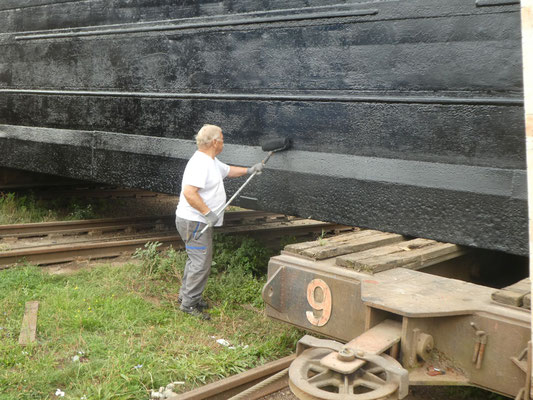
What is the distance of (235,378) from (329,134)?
2.01 metres

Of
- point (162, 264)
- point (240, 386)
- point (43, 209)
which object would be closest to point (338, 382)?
point (240, 386)

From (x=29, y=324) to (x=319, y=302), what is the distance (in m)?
2.14

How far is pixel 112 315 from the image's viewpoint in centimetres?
480

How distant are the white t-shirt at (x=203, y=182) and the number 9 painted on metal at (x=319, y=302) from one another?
1.43 metres

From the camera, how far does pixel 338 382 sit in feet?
8.93

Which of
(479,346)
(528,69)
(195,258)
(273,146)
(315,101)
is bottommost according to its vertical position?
(195,258)

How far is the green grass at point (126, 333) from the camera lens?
12.3 feet

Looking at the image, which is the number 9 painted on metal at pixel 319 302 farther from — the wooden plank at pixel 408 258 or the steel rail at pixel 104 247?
the steel rail at pixel 104 247

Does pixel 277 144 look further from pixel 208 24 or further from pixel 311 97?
pixel 208 24

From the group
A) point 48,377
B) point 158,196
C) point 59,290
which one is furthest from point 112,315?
point 158,196

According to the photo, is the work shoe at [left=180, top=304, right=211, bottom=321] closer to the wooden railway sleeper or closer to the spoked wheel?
the spoked wheel

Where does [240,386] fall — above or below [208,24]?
below

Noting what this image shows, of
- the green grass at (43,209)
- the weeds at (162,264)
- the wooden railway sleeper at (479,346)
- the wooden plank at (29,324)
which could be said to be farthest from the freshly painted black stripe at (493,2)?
the green grass at (43,209)

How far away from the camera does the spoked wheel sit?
259cm
